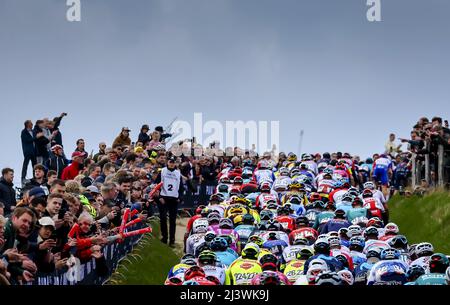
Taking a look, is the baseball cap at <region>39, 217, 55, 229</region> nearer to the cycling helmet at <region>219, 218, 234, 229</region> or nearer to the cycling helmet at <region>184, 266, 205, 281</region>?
the cycling helmet at <region>184, 266, 205, 281</region>

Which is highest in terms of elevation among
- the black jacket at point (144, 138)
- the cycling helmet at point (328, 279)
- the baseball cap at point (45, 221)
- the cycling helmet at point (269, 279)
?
the black jacket at point (144, 138)

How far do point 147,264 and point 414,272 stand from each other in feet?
33.8

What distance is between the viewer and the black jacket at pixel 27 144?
1028 inches

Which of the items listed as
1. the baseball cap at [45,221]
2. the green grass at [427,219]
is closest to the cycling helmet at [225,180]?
the green grass at [427,219]

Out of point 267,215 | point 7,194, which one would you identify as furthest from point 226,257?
point 267,215

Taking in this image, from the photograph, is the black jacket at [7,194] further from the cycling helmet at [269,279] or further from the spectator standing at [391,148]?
the spectator standing at [391,148]

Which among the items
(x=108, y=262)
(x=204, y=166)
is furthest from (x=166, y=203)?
(x=204, y=166)

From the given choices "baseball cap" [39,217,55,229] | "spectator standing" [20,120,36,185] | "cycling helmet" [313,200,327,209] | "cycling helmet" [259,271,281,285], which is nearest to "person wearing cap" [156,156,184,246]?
"spectator standing" [20,120,36,185]

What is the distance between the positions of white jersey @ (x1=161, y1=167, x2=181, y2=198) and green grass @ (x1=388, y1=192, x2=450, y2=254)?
327 inches

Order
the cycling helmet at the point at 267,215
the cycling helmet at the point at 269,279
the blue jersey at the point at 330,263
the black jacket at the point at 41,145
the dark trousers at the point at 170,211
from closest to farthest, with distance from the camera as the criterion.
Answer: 1. the cycling helmet at the point at 269,279
2. the blue jersey at the point at 330,263
3. the cycling helmet at the point at 267,215
4. the black jacket at the point at 41,145
5. the dark trousers at the point at 170,211

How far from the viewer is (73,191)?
18.9 meters

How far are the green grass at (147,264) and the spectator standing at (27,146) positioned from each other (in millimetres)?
4015

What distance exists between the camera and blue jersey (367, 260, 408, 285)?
666 inches
